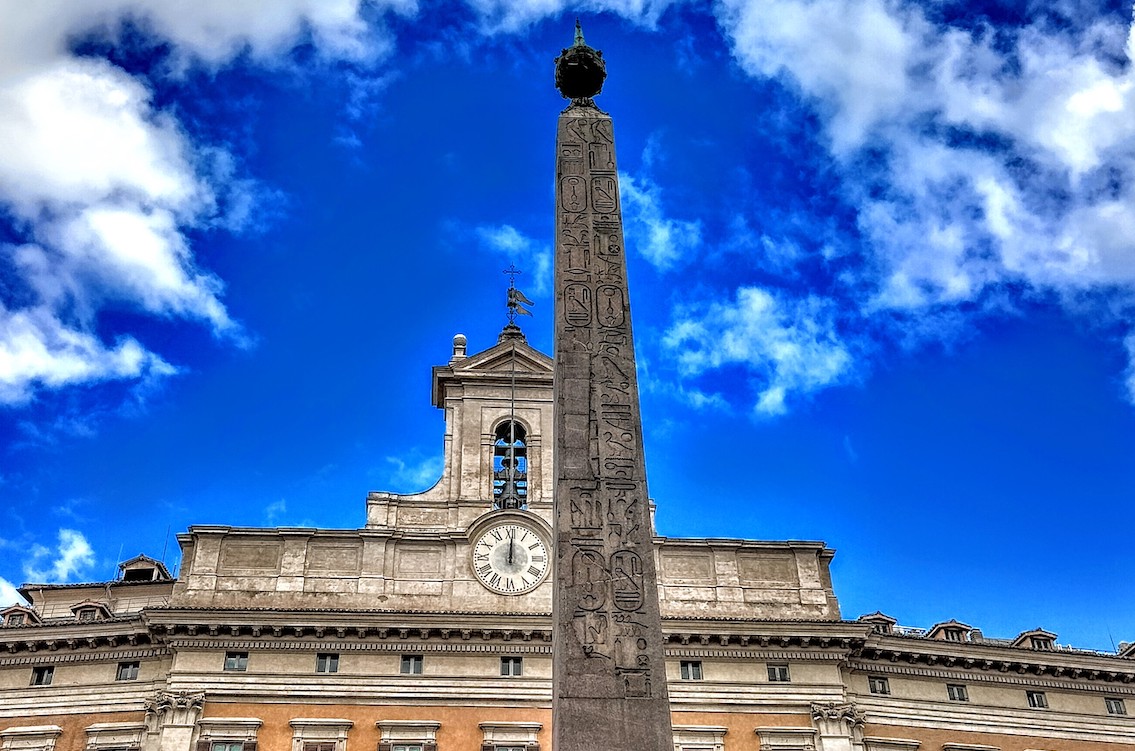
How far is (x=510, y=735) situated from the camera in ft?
83.0

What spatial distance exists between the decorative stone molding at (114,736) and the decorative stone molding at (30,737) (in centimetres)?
74

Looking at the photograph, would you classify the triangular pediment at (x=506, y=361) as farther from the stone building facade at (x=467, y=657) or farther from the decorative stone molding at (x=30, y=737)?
the decorative stone molding at (x=30, y=737)

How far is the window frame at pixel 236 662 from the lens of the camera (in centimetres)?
2564

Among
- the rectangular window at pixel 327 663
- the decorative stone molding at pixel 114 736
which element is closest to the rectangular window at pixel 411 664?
the rectangular window at pixel 327 663

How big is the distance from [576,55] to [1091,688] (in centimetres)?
2181

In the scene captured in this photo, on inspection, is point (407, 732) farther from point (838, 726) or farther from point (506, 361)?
point (506, 361)

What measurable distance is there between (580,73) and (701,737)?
53.6ft

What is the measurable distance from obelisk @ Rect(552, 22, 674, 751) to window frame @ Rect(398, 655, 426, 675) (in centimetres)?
1537

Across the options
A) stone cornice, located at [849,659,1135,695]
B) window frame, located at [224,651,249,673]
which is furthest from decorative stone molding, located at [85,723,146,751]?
stone cornice, located at [849,659,1135,695]

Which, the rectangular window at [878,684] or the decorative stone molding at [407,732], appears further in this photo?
the rectangular window at [878,684]

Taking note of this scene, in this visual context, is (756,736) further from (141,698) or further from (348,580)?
(141,698)

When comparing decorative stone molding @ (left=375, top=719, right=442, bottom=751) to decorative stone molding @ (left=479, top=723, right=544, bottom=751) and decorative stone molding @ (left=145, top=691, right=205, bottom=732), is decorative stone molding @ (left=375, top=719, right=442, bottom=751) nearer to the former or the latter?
decorative stone molding @ (left=479, top=723, right=544, bottom=751)

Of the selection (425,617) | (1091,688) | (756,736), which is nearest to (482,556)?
(425,617)

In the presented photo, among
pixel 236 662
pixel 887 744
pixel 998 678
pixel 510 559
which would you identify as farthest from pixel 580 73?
pixel 998 678
